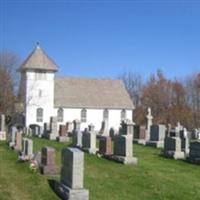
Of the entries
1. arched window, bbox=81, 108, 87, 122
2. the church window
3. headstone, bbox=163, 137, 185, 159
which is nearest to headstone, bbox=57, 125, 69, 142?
headstone, bbox=163, 137, 185, 159

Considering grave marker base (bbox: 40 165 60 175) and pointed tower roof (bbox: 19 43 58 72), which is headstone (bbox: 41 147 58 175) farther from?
pointed tower roof (bbox: 19 43 58 72)

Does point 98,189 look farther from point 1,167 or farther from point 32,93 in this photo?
point 32,93

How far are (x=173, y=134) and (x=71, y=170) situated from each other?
18.5 metres

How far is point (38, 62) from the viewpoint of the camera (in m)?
57.9

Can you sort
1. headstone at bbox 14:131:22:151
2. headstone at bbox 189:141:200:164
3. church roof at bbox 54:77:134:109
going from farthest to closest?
church roof at bbox 54:77:134:109
headstone at bbox 14:131:22:151
headstone at bbox 189:141:200:164

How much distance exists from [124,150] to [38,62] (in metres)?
40.0

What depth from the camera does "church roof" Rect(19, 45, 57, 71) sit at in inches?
2262

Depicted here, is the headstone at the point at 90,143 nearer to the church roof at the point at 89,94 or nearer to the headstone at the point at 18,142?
the headstone at the point at 18,142

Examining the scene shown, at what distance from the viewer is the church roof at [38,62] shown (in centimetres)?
Answer: 5744

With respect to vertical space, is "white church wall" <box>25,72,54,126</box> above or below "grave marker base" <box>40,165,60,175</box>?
above

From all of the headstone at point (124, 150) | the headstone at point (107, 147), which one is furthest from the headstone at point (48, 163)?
the headstone at point (107, 147)

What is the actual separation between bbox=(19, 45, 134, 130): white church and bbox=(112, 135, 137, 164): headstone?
37.3 meters

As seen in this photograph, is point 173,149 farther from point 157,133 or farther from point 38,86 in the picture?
point 38,86

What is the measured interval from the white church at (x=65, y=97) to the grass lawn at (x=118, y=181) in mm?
38232
